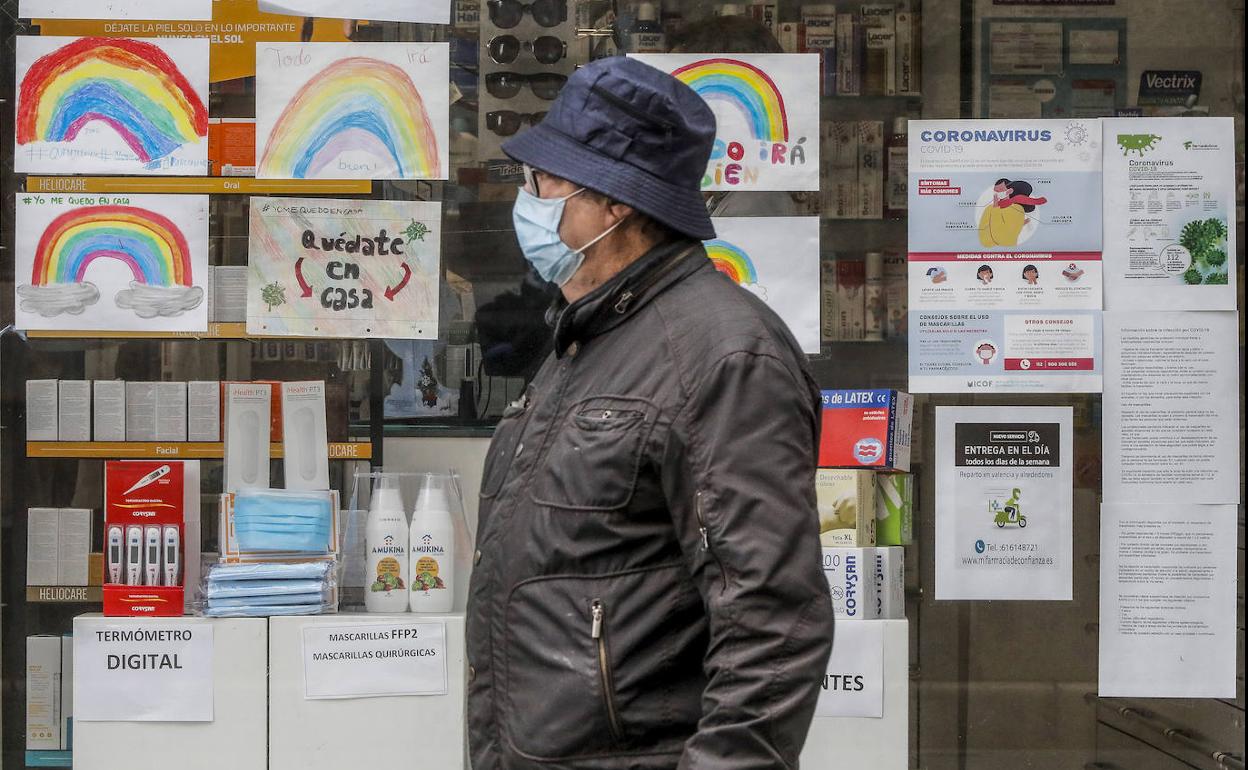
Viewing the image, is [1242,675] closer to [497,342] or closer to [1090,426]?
[1090,426]

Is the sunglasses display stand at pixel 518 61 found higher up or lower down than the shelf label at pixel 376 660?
higher up

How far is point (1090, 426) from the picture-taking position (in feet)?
14.1

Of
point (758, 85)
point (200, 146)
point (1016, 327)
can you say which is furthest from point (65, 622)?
point (1016, 327)

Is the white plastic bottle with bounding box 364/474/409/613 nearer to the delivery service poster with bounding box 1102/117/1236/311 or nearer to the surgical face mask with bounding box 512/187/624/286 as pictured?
the surgical face mask with bounding box 512/187/624/286

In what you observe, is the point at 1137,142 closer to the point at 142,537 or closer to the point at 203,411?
the point at 203,411

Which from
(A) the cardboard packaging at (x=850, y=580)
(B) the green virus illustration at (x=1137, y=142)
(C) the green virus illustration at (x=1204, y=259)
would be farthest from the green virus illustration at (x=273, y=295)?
(C) the green virus illustration at (x=1204, y=259)

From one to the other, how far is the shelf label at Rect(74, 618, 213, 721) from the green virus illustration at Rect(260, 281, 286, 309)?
0.95m

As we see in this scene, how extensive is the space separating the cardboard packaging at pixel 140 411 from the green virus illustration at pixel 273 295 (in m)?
0.41

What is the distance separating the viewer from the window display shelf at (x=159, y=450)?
4195mm

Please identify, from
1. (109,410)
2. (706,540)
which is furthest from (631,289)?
(109,410)

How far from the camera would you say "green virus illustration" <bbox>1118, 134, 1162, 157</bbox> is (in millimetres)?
4289

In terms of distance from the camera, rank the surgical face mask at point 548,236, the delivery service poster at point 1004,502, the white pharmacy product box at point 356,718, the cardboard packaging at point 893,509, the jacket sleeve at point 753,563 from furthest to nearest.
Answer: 1. the delivery service poster at point 1004,502
2. the cardboard packaging at point 893,509
3. the white pharmacy product box at point 356,718
4. the surgical face mask at point 548,236
5. the jacket sleeve at point 753,563

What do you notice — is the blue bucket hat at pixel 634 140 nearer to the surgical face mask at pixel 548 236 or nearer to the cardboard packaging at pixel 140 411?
the surgical face mask at pixel 548 236

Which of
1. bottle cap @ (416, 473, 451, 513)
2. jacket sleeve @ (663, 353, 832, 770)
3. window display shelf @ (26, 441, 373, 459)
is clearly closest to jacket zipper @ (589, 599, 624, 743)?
jacket sleeve @ (663, 353, 832, 770)
